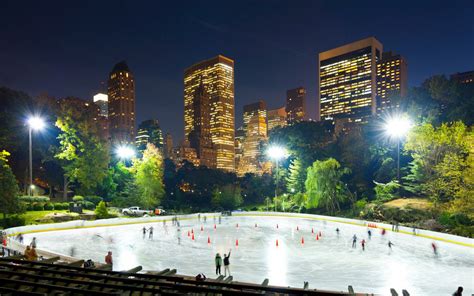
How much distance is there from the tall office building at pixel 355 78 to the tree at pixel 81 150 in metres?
145

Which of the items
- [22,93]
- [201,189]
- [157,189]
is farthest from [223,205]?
[22,93]

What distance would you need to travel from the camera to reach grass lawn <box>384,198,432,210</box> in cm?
4203

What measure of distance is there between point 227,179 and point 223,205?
19.8 meters

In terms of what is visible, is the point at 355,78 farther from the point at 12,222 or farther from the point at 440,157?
the point at 12,222

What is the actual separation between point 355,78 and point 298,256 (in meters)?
182

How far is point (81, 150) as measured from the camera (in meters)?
54.0

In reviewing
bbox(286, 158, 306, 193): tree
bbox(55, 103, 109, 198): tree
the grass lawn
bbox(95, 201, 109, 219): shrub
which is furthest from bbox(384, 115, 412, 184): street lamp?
bbox(55, 103, 109, 198): tree

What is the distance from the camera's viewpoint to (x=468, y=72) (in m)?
130

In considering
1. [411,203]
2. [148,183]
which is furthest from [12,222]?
[411,203]

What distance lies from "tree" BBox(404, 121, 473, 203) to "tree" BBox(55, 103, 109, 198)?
47475 mm

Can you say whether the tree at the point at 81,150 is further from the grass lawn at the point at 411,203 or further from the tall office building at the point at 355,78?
the tall office building at the point at 355,78

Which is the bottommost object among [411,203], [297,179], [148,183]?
[411,203]

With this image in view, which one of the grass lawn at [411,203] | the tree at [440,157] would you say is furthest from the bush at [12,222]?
the tree at [440,157]

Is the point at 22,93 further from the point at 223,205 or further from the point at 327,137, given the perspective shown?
the point at 327,137
